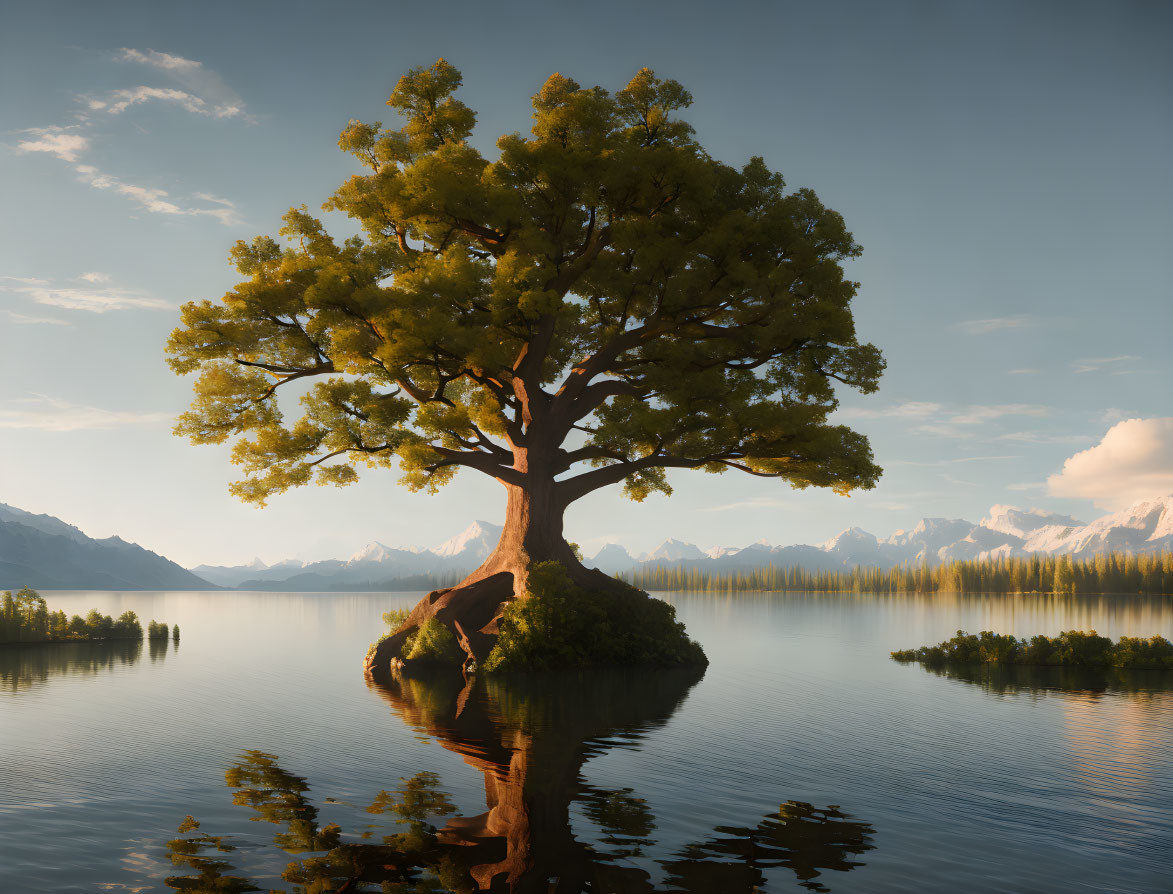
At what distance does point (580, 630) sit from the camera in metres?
24.9

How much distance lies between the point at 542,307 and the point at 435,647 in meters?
12.1

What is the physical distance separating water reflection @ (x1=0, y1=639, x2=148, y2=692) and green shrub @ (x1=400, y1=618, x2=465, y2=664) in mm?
10470

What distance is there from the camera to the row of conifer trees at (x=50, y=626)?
3472 cm

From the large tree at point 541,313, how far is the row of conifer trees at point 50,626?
1847 cm

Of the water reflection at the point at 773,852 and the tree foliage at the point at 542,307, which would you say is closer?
the water reflection at the point at 773,852

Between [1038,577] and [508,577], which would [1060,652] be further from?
[1038,577]

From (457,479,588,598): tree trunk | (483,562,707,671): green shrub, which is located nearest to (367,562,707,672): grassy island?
(483,562,707,671): green shrub

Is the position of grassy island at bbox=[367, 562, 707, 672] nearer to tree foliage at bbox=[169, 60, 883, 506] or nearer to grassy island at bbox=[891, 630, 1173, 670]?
tree foliage at bbox=[169, 60, 883, 506]

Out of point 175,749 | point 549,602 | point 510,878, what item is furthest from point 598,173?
point 510,878

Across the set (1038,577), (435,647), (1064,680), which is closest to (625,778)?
(435,647)

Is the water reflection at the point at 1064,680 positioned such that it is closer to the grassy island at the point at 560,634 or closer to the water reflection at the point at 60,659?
the grassy island at the point at 560,634

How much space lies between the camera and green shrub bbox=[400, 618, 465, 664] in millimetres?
24859

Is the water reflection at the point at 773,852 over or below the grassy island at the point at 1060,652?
over

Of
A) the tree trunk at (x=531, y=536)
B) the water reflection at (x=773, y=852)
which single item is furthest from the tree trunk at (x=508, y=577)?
the water reflection at (x=773, y=852)
